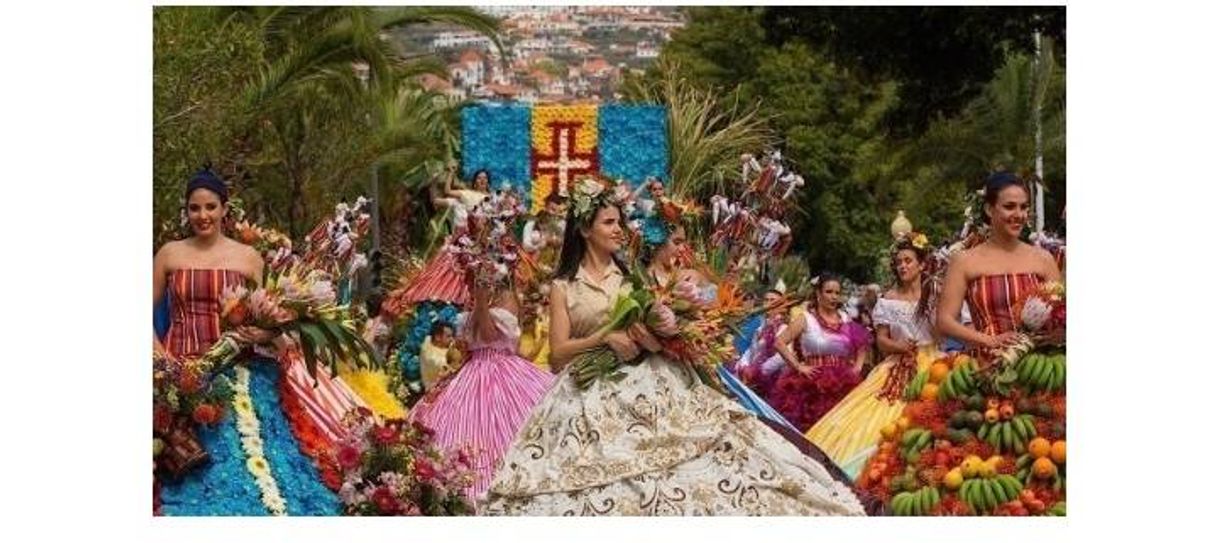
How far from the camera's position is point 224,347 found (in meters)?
15.1

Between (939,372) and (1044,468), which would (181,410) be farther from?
(1044,468)

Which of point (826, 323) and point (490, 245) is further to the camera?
point (826, 323)

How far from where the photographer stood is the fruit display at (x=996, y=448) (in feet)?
49.7

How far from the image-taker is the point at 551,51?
647 inches

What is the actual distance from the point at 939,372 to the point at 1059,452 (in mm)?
755

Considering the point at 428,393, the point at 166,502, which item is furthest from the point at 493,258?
the point at 166,502

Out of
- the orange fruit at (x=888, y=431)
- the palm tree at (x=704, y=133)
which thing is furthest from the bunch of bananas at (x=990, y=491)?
the palm tree at (x=704, y=133)

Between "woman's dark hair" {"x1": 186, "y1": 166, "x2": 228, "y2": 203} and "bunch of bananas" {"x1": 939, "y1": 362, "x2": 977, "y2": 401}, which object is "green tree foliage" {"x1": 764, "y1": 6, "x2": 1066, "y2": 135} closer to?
"bunch of bananas" {"x1": 939, "y1": 362, "x2": 977, "y2": 401}

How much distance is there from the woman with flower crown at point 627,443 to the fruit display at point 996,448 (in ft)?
1.62

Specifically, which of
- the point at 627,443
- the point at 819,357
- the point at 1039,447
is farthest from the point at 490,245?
the point at 1039,447

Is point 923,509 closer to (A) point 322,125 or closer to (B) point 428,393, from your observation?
(B) point 428,393

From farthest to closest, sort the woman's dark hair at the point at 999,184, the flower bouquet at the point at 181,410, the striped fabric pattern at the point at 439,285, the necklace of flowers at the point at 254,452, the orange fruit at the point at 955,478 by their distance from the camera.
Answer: the striped fabric pattern at the point at 439,285, the woman's dark hair at the point at 999,184, the orange fruit at the point at 955,478, the necklace of flowers at the point at 254,452, the flower bouquet at the point at 181,410

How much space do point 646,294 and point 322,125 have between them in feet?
7.80

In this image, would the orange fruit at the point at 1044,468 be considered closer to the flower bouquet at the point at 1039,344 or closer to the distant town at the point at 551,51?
the flower bouquet at the point at 1039,344
